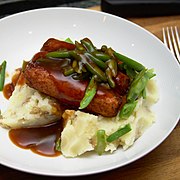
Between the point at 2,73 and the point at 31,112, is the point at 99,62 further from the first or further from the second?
the point at 2,73

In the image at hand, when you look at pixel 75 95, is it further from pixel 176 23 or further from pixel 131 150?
pixel 176 23

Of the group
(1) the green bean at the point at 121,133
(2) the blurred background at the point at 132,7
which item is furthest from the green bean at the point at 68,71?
(2) the blurred background at the point at 132,7

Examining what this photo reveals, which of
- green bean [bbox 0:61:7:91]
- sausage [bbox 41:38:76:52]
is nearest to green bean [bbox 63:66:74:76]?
sausage [bbox 41:38:76:52]

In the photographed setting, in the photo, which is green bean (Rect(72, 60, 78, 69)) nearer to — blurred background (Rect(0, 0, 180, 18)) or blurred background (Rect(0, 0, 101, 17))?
blurred background (Rect(0, 0, 180, 18))

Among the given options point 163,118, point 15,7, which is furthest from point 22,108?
point 15,7

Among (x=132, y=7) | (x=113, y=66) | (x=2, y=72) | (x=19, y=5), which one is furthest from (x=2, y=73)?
(x=132, y=7)

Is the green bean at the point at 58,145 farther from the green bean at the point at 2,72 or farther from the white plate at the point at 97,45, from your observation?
the green bean at the point at 2,72
